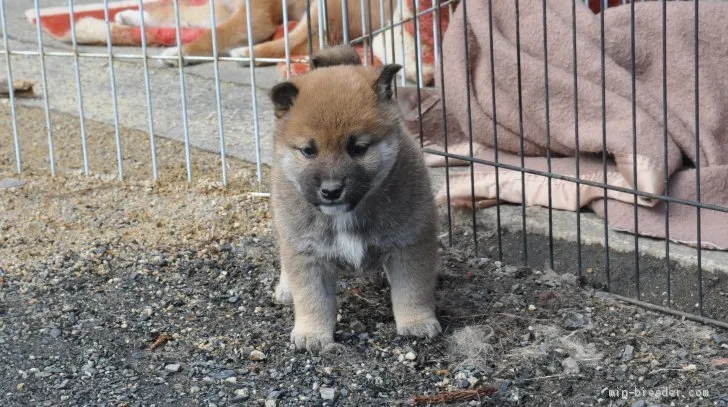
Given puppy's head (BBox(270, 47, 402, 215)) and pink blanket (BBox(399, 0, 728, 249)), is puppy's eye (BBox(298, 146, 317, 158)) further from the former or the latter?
pink blanket (BBox(399, 0, 728, 249))

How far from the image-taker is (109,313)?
13.3 ft

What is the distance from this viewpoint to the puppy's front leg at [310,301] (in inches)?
145

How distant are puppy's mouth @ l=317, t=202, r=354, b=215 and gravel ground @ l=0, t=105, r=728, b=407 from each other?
0.57 m

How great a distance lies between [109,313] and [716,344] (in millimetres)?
2376

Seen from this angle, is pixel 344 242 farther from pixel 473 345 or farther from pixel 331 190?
pixel 473 345

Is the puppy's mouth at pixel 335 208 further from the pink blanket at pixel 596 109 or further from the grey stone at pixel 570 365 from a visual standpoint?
the pink blanket at pixel 596 109

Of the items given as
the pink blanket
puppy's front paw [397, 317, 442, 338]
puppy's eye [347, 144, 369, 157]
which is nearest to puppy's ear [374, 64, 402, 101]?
puppy's eye [347, 144, 369, 157]

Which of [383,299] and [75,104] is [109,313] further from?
[75,104]

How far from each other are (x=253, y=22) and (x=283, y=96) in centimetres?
435

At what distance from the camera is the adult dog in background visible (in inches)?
280

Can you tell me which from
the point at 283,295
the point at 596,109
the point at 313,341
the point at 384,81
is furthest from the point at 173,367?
the point at 596,109

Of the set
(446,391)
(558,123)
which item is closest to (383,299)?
(446,391)

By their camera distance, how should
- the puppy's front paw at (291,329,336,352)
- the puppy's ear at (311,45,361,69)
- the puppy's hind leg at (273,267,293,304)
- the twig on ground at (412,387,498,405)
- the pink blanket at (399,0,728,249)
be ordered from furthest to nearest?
the pink blanket at (399,0,728,249) < the puppy's hind leg at (273,267,293,304) < the puppy's ear at (311,45,361,69) < the puppy's front paw at (291,329,336,352) < the twig on ground at (412,387,498,405)

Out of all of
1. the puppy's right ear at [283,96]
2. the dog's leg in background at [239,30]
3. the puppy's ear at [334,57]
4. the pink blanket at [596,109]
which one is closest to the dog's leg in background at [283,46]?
the dog's leg in background at [239,30]
